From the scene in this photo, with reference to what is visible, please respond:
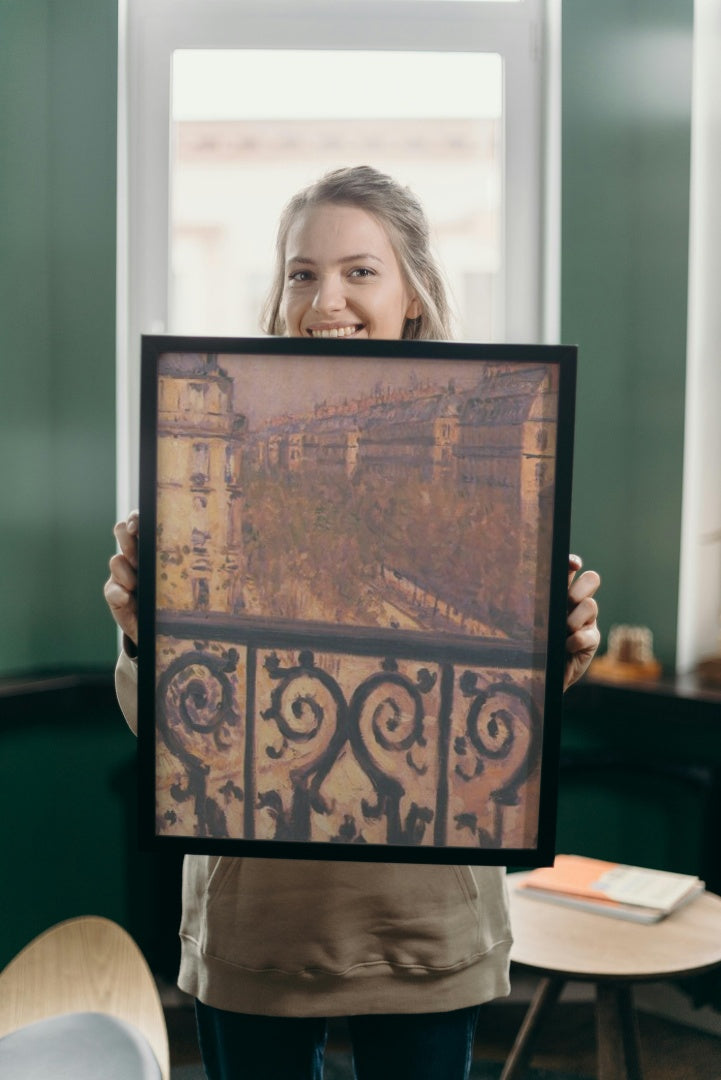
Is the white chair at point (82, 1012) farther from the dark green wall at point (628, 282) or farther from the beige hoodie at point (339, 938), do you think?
the dark green wall at point (628, 282)

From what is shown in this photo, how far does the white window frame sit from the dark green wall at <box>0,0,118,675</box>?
0.18 ft

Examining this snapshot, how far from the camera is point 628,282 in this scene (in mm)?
2660

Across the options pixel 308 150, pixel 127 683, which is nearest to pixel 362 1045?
pixel 127 683

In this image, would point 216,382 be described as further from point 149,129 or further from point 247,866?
point 149,129

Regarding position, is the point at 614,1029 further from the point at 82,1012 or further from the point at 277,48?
the point at 277,48

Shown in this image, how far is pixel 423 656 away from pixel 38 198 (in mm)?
2036

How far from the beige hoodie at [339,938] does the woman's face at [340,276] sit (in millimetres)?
420

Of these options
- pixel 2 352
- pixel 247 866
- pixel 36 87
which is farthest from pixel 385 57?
pixel 247 866

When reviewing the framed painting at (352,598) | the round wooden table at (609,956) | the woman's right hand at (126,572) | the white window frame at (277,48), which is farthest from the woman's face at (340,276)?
the white window frame at (277,48)

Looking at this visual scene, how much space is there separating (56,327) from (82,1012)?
2026 millimetres

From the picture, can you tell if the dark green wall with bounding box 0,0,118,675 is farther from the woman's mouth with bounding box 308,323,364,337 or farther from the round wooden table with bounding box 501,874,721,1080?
the woman's mouth with bounding box 308,323,364,337

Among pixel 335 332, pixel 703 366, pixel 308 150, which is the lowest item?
pixel 335 332

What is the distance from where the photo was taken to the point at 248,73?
8.67ft

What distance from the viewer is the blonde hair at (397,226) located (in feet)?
3.89
